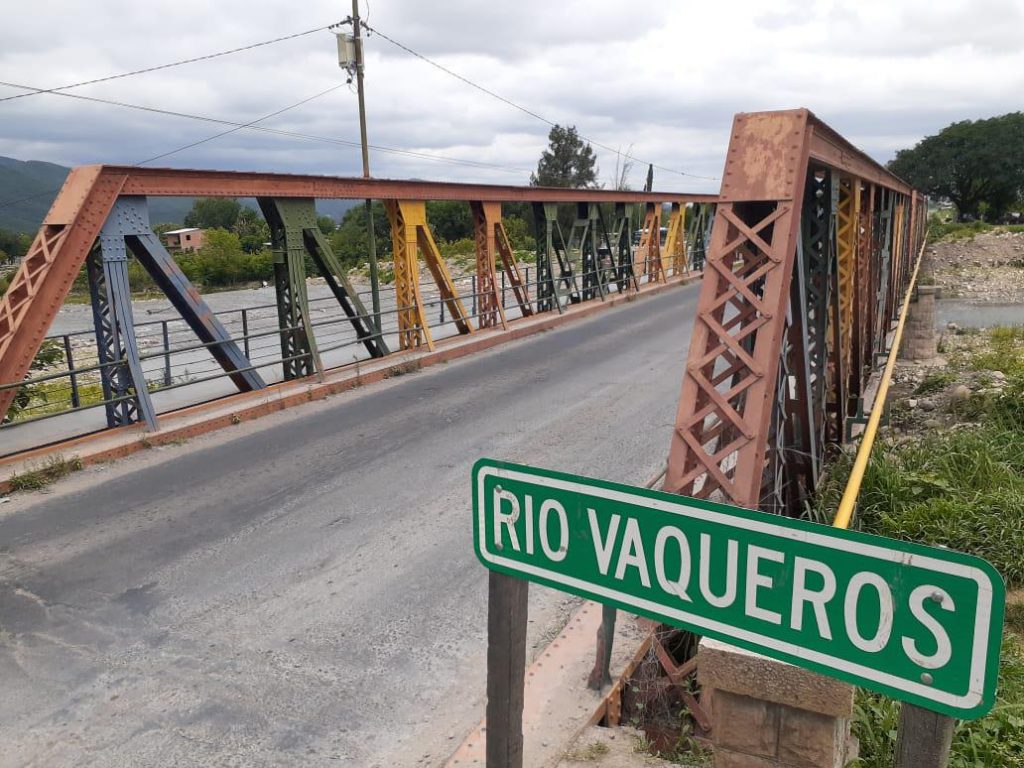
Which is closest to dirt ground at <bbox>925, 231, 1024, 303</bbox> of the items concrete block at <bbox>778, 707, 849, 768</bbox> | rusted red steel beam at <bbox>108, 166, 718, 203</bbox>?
rusted red steel beam at <bbox>108, 166, 718, 203</bbox>

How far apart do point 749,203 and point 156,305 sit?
36464 mm

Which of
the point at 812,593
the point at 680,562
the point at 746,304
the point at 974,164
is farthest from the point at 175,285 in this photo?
the point at 974,164

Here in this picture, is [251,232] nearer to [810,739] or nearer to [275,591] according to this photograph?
[275,591]

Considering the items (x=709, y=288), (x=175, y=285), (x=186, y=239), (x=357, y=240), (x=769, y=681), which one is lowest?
(x=186, y=239)

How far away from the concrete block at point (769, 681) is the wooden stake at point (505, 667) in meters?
0.60

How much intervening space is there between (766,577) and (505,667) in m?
0.89

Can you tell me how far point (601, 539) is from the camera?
74.1 inches

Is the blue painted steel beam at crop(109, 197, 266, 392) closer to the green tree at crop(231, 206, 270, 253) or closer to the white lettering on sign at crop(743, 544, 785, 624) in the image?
the white lettering on sign at crop(743, 544, 785, 624)

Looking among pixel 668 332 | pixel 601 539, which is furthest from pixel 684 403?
pixel 668 332

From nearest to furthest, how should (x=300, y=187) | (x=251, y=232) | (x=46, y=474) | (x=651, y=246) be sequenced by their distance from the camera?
(x=46, y=474), (x=300, y=187), (x=651, y=246), (x=251, y=232)

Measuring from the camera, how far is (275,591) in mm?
5801

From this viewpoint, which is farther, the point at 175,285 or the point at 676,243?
the point at 676,243

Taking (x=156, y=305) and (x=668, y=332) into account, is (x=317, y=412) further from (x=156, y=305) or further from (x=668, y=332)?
(x=156, y=305)

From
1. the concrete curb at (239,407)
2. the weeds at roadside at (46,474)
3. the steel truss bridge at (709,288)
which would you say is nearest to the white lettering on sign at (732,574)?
the steel truss bridge at (709,288)
